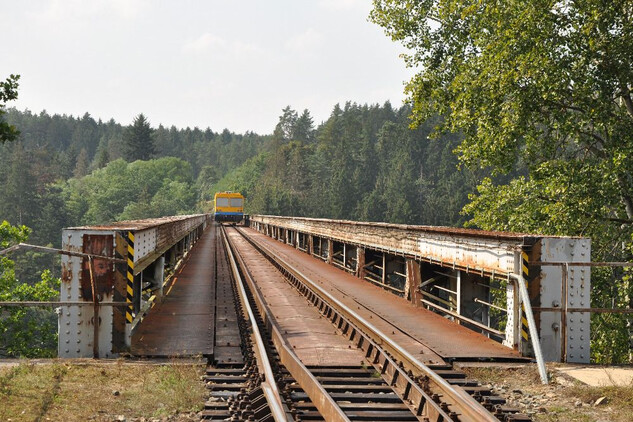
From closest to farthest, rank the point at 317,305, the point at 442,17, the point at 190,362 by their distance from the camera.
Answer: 1. the point at 190,362
2. the point at 317,305
3. the point at 442,17

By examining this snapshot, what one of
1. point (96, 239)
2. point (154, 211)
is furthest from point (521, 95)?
point (154, 211)

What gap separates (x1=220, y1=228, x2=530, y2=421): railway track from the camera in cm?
640

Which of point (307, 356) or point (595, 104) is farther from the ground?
point (595, 104)

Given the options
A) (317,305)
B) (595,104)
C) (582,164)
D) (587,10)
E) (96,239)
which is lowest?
(317,305)

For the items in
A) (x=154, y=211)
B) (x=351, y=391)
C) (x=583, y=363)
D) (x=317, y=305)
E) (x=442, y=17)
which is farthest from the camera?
(x=154, y=211)

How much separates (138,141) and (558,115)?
175620mm

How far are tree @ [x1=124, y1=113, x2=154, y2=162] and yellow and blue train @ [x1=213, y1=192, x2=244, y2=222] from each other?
119116mm

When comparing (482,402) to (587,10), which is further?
(587,10)

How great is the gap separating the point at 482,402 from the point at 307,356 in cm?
293

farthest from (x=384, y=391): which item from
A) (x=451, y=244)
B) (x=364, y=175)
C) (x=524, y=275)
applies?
(x=364, y=175)

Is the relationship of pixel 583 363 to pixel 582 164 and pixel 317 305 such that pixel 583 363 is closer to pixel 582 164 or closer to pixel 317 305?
pixel 317 305

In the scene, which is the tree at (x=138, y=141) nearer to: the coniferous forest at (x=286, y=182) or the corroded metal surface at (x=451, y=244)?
the coniferous forest at (x=286, y=182)

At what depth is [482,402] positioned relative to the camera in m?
6.83

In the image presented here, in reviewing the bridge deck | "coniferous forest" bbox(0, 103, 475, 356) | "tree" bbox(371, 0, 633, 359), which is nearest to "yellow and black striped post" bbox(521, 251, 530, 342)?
the bridge deck
